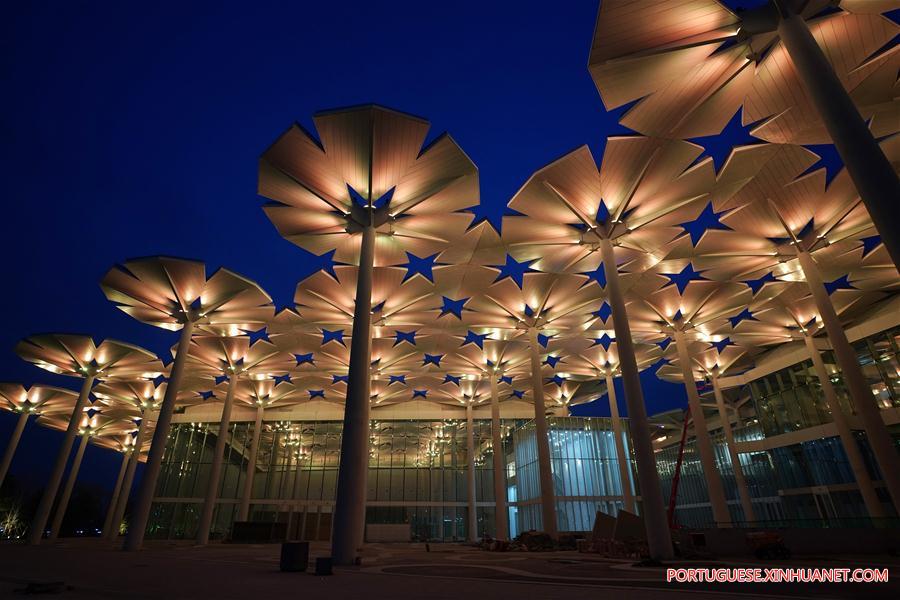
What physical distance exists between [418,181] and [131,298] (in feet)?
59.9

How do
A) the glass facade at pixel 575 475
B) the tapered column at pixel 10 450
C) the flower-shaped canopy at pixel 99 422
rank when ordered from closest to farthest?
the tapered column at pixel 10 450 < the glass facade at pixel 575 475 < the flower-shaped canopy at pixel 99 422

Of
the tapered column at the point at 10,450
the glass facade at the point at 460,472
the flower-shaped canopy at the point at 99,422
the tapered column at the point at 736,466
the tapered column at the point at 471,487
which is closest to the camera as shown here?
the glass facade at the point at 460,472

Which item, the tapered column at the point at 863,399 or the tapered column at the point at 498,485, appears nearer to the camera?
the tapered column at the point at 863,399

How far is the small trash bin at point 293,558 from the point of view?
10523 millimetres

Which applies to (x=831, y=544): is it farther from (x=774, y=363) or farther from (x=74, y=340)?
(x=74, y=340)

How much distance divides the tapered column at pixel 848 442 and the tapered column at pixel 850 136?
23.9 metres

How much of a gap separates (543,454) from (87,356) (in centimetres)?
3143

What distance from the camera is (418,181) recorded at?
1645 cm

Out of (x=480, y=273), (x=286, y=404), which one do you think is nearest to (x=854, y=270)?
(x=480, y=273)

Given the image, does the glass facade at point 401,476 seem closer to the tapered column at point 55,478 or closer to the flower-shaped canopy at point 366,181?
the tapered column at point 55,478

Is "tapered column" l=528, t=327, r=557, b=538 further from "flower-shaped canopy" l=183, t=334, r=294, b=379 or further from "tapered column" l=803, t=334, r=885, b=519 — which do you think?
"flower-shaped canopy" l=183, t=334, r=294, b=379

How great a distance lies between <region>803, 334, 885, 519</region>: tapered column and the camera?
23.7 metres

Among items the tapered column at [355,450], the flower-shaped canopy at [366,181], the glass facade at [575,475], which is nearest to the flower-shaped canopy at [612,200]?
the flower-shaped canopy at [366,181]

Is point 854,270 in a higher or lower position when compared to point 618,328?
higher
